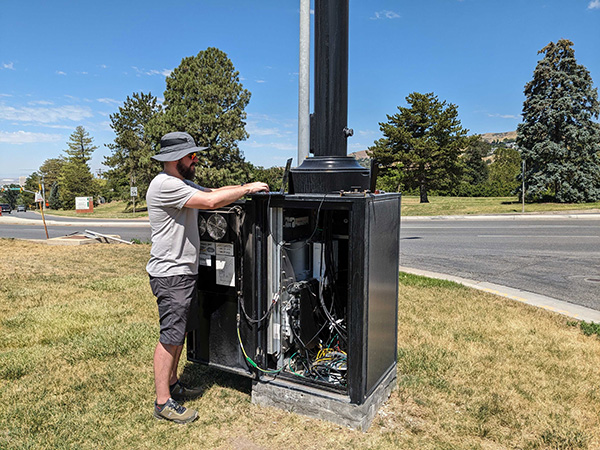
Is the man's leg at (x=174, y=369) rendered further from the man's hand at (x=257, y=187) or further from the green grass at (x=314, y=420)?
the man's hand at (x=257, y=187)

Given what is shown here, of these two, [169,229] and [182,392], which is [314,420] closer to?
[182,392]

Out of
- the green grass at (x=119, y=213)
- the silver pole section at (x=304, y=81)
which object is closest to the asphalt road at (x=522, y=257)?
the silver pole section at (x=304, y=81)

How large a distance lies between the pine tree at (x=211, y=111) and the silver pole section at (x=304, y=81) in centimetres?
2752

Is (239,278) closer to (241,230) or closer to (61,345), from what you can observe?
(241,230)

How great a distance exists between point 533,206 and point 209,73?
26.2m

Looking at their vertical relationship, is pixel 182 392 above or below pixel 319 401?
below

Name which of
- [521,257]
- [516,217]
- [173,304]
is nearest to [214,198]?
[173,304]

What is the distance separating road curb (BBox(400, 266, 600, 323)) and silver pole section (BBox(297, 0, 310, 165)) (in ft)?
11.0

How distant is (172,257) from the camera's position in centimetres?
301

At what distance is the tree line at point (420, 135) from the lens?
2781 cm

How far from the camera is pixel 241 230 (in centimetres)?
319

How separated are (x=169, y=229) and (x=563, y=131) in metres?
30.9

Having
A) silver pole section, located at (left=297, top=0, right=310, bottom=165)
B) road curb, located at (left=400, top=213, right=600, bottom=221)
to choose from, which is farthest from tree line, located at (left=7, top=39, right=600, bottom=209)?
silver pole section, located at (left=297, top=0, right=310, bottom=165)

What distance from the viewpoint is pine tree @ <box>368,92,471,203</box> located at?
113 ft
